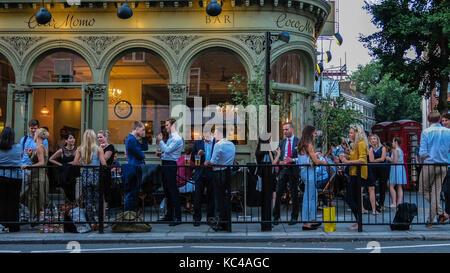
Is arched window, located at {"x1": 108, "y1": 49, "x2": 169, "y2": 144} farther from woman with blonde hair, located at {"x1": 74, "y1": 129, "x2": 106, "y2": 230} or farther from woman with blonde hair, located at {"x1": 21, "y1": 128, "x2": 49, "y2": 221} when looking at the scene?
woman with blonde hair, located at {"x1": 74, "y1": 129, "x2": 106, "y2": 230}

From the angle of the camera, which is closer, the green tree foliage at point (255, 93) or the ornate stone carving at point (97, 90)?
the green tree foliage at point (255, 93)

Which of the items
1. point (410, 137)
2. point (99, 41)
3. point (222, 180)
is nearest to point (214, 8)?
point (99, 41)

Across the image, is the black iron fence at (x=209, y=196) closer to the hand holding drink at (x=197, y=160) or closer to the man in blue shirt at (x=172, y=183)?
the man in blue shirt at (x=172, y=183)

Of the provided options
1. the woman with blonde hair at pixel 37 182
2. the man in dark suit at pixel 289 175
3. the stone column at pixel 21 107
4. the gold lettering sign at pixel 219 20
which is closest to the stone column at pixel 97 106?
the stone column at pixel 21 107

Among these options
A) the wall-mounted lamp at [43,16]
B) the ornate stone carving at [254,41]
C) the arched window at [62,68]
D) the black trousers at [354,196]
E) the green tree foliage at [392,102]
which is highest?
the green tree foliage at [392,102]

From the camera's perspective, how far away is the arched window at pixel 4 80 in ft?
53.2

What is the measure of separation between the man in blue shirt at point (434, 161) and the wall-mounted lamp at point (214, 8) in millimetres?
7393

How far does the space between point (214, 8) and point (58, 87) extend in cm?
587

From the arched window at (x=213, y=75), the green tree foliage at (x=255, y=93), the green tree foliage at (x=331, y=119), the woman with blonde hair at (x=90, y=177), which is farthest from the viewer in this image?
the green tree foliage at (x=331, y=119)

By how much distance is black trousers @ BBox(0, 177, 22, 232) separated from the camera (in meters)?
9.34

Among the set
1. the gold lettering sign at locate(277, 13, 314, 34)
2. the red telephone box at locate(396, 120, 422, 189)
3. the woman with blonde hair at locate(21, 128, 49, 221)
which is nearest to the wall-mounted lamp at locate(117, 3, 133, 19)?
the gold lettering sign at locate(277, 13, 314, 34)

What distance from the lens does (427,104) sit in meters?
37.8
